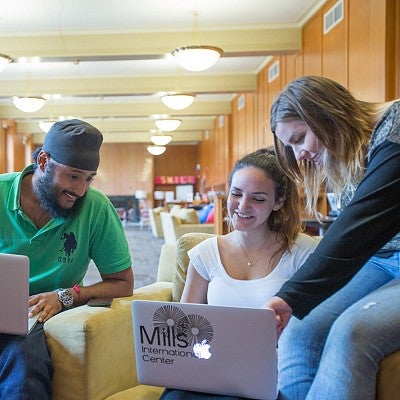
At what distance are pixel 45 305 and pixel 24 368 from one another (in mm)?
299

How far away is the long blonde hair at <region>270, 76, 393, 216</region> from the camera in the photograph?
132 cm

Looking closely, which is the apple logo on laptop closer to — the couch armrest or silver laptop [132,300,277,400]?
silver laptop [132,300,277,400]

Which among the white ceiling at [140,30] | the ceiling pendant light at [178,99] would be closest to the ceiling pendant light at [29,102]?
the white ceiling at [140,30]

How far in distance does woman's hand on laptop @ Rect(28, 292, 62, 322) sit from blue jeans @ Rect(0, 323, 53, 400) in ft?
0.38

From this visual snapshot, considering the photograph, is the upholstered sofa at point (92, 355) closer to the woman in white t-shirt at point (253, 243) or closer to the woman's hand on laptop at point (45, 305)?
the woman's hand on laptop at point (45, 305)

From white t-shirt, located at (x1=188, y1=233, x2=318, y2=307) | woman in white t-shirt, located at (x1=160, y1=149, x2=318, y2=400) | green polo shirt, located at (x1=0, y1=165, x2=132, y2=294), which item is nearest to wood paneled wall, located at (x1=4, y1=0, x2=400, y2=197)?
woman in white t-shirt, located at (x1=160, y1=149, x2=318, y2=400)

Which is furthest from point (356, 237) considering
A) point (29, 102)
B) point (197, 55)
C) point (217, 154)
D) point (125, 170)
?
point (125, 170)

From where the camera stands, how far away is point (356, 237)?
1.11 m

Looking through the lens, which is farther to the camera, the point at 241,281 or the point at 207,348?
the point at 241,281

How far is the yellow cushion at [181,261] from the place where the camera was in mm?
2131

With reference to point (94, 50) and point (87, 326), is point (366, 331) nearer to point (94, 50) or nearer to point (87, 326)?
point (87, 326)

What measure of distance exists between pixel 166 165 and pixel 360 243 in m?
20.8

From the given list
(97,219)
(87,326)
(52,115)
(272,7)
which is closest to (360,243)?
(87,326)

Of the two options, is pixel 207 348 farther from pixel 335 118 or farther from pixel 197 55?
pixel 197 55
